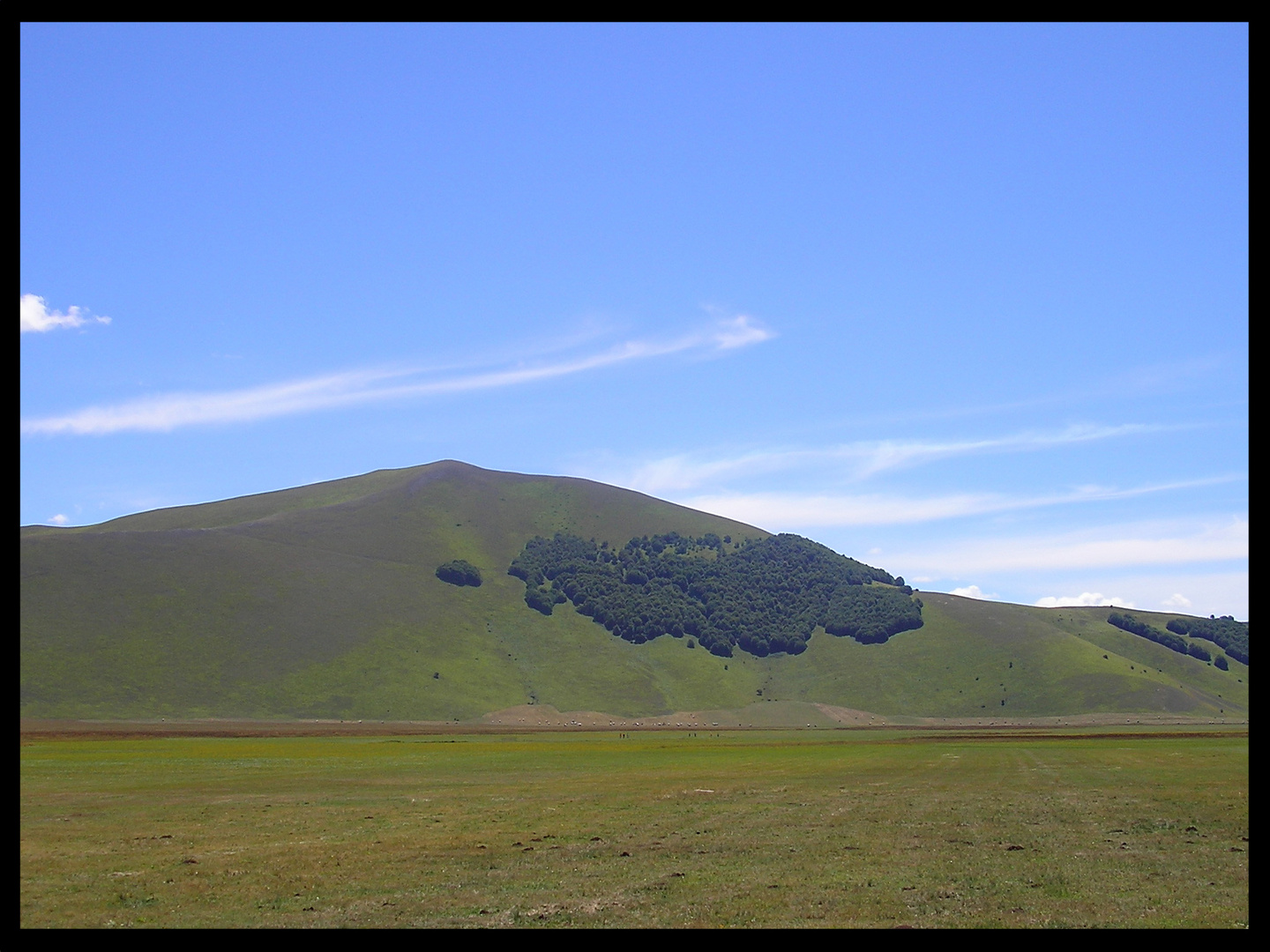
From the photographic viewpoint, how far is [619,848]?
36.8m

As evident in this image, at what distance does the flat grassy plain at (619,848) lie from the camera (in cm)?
2477

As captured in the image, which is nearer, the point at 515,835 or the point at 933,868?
the point at 933,868

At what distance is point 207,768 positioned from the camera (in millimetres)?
72250

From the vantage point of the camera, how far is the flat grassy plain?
81.3 ft

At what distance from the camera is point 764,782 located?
→ 228 ft
